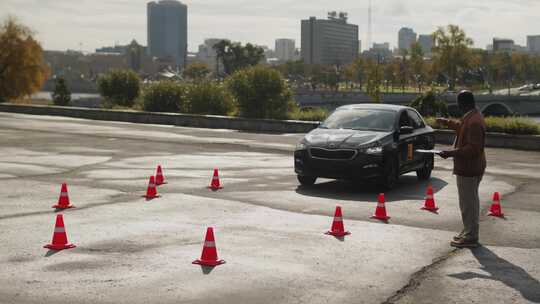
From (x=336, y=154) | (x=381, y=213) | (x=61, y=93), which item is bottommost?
(x=381, y=213)

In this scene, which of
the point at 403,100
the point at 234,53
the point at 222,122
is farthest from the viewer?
the point at 234,53

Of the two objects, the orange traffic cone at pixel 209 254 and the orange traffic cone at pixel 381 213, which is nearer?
the orange traffic cone at pixel 209 254

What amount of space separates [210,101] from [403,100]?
250 ft

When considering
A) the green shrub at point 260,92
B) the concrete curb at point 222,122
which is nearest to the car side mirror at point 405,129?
the concrete curb at point 222,122

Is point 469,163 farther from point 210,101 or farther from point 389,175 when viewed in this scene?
point 210,101

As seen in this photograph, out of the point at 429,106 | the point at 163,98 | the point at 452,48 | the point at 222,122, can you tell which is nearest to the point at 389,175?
the point at 222,122

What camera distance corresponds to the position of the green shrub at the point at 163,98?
130 feet

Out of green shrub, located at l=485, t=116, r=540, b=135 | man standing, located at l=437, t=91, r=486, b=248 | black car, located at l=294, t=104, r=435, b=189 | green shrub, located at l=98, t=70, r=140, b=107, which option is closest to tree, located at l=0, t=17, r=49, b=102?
green shrub, located at l=98, t=70, r=140, b=107

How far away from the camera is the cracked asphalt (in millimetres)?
6984

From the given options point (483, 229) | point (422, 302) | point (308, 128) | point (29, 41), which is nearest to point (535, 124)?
point (308, 128)

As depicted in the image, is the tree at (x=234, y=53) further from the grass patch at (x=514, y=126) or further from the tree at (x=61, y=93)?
the grass patch at (x=514, y=126)

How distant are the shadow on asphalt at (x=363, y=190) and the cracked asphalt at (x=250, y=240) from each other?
4cm

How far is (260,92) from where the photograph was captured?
3391 centimetres

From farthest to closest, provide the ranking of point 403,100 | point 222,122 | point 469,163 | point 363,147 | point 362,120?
point 403,100, point 222,122, point 362,120, point 363,147, point 469,163
